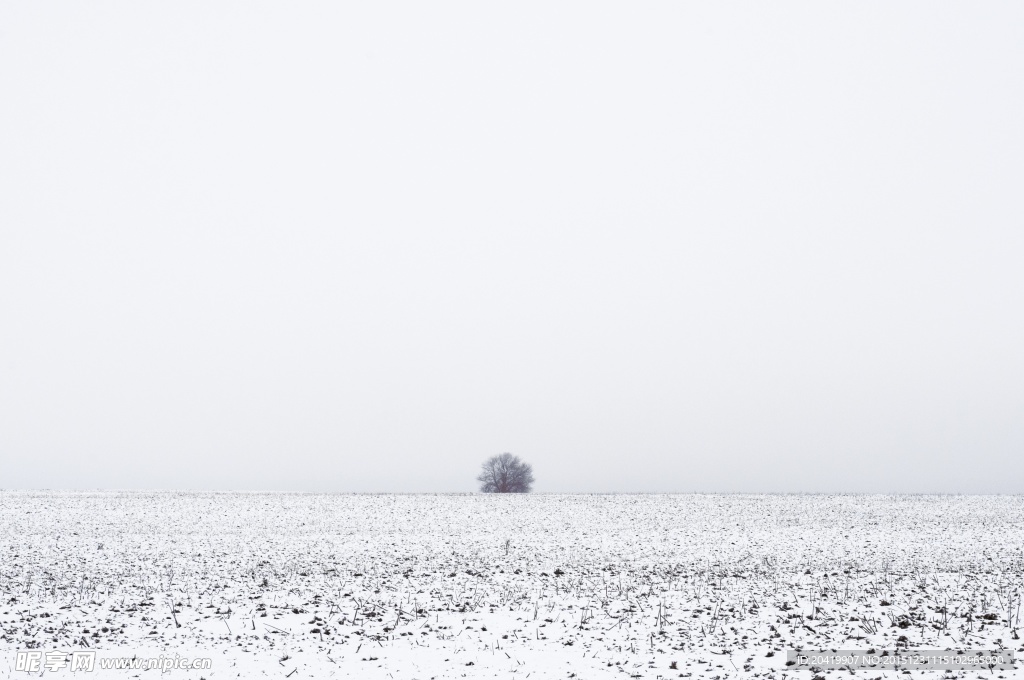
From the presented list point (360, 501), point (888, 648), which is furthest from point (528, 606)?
point (360, 501)

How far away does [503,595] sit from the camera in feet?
53.9

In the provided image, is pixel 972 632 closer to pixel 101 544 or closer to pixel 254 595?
pixel 254 595

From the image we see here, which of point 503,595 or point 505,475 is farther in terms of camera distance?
point 505,475

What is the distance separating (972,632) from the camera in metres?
12.7

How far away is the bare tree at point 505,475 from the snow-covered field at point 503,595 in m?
40.5

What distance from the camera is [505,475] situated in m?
73.1

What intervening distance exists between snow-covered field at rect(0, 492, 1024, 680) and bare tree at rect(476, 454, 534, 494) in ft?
133

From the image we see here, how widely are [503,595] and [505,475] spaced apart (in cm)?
5727

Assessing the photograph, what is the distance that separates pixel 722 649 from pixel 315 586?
1026 cm

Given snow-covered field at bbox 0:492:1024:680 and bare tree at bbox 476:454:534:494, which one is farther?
bare tree at bbox 476:454:534:494

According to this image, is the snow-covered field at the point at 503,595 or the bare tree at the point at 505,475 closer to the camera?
the snow-covered field at the point at 503,595

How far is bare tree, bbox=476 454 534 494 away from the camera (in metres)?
72.2

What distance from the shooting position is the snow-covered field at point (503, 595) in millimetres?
12258

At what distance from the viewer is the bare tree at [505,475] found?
72250 millimetres
